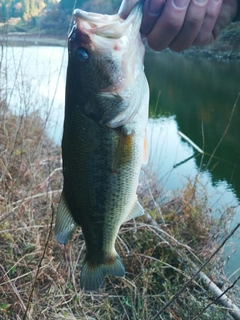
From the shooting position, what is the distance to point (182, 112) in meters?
13.0

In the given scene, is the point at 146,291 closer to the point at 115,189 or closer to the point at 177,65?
the point at 115,189

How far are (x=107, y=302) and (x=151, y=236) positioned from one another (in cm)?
104

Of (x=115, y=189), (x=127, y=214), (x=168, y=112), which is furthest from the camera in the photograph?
(x=168, y=112)

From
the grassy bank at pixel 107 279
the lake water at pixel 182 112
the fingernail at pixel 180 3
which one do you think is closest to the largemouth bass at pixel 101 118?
the fingernail at pixel 180 3

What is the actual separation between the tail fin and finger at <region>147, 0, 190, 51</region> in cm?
105

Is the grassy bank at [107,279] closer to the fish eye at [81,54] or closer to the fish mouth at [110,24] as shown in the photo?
the fish eye at [81,54]

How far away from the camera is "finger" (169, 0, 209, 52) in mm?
1430

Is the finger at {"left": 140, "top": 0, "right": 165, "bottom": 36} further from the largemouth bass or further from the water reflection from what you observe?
the water reflection

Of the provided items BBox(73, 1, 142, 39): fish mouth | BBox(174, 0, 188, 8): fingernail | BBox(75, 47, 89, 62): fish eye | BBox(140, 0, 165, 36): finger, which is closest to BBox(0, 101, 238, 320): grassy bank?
BBox(75, 47, 89, 62): fish eye

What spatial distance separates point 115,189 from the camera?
60.9 inches

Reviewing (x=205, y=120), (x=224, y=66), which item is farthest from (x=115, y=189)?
(x=224, y=66)

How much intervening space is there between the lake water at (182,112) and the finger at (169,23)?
2.47 meters

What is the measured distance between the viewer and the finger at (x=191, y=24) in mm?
A: 1430

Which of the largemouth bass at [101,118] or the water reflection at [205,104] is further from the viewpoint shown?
the water reflection at [205,104]
